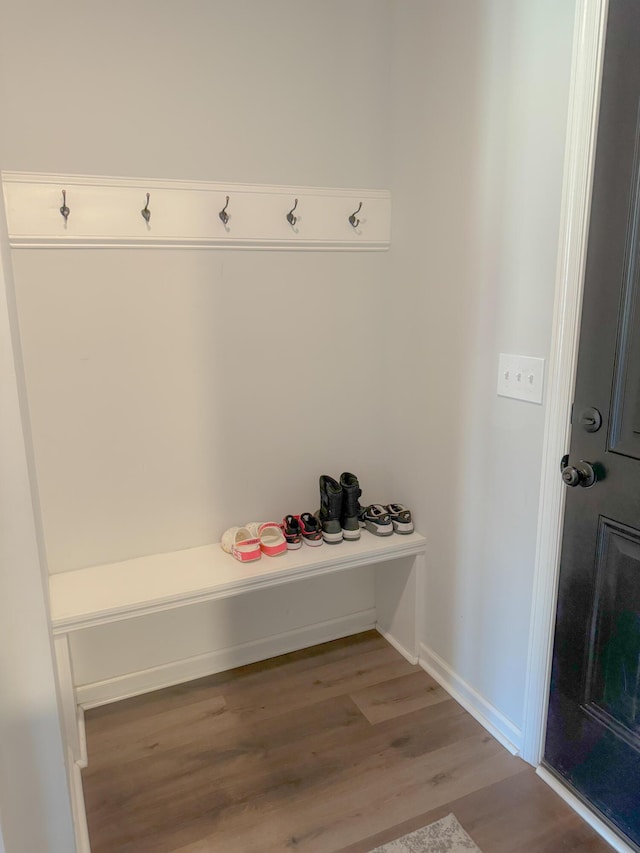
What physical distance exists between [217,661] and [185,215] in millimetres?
1584

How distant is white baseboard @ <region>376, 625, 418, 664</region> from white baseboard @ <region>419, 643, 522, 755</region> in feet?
0.10

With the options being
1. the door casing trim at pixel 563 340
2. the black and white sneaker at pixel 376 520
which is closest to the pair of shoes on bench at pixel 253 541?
the black and white sneaker at pixel 376 520

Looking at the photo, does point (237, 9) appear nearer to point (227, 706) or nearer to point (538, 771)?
point (227, 706)

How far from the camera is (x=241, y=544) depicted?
2.05 metres

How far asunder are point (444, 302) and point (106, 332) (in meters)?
1.09

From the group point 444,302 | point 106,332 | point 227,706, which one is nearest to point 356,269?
point 444,302

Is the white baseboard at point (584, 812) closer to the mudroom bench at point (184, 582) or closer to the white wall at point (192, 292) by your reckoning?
the mudroom bench at point (184, 582)

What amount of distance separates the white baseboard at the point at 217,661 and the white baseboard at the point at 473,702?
342 millimetres

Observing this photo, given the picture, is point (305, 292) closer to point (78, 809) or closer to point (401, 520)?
point (401, 520)

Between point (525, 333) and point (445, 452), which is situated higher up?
point (525, 333)

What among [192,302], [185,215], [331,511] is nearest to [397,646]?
[331,511]

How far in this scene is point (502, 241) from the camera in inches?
66.1

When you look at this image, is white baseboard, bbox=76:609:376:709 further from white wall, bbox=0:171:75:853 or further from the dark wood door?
the dark wood door

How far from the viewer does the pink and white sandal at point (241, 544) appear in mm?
2021
